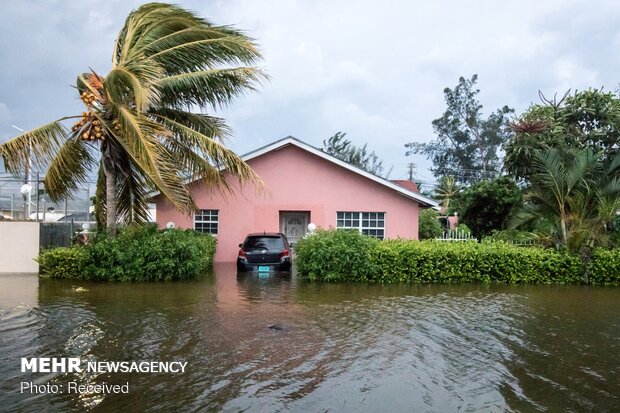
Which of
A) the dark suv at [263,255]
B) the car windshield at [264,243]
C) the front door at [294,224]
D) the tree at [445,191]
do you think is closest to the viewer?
the dark suv at [263,255]

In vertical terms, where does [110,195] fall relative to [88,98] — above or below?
below

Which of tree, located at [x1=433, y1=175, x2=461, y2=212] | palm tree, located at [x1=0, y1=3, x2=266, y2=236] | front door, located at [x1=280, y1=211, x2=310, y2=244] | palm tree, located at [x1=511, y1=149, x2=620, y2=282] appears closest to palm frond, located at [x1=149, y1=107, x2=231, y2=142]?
palm tree, located at [x1=0, y1=3, x2=266, y2=236]

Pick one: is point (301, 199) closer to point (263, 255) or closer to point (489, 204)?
point (263, 255)

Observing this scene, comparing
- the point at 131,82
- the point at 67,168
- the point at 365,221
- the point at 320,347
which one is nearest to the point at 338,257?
the point at 365,221

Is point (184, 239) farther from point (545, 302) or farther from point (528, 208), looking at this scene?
point (528, 208)

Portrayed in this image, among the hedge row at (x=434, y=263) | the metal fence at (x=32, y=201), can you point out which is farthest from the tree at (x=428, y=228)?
the metal fence at (x=32, y=201)

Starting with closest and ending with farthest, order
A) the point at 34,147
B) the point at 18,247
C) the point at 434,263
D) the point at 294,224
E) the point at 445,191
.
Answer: the point at 34,147 → the point at 434,263 → the point at 18,247 → the point at 294,224 → the point at 445,191

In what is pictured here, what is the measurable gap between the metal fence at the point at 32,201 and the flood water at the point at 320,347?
14.0ft

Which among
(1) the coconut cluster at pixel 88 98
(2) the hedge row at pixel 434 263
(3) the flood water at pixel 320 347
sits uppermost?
(1) the coconut cluster at pixel 88 98

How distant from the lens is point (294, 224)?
20828 millimetres

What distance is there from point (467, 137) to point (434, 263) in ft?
137

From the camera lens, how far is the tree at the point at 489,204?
23.6 metres

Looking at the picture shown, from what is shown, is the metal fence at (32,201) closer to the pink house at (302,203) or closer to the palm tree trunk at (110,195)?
the palm tree trunk at (110,195)

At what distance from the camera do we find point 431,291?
1278 cm
